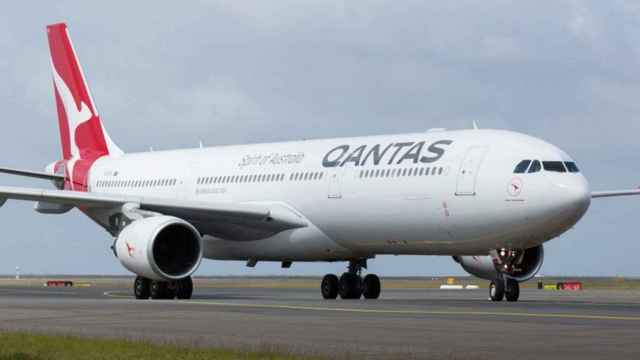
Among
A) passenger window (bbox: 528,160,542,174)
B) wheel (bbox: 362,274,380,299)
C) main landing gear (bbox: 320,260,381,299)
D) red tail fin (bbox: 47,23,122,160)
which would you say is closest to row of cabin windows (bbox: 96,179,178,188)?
red tail fin (bbox: 47,23,122,160)

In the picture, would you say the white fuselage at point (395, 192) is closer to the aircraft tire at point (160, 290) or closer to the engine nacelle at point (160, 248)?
the engine nacelle at point (160, 248)

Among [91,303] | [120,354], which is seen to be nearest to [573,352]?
[120,354]

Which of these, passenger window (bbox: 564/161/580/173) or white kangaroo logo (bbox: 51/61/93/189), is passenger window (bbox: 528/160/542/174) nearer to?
passenger window (bbox: 564/161/580/173)

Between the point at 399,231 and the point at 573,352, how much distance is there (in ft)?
51.1

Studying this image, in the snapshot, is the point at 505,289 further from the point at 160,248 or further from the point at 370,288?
the point at 160,248

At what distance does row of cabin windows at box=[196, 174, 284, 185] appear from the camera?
3237cm

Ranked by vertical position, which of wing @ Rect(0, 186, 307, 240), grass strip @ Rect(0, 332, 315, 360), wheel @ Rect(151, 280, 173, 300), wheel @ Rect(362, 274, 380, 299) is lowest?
grass strip @ Rect(0, 332, 315, 360)

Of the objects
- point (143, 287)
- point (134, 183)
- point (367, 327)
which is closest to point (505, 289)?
point (143, 287)

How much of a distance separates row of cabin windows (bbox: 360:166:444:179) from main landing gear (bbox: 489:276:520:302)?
9.52 feet

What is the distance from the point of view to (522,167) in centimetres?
2623

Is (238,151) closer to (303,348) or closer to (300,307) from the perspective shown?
(300,307)

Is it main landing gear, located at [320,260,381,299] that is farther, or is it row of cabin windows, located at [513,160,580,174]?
main landing gear, located at [320,260,381,299]

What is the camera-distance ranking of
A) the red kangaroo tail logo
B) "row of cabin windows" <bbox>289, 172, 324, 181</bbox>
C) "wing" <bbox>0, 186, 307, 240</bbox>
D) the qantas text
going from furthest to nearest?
the red kangaroo tail logo
"row of cabin windows" <bbox>289, 172, 324, 181</bbox>
"wing" <bbox>0, 186, 307, 240</bbox>
the qantas text

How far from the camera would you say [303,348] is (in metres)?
13.2
